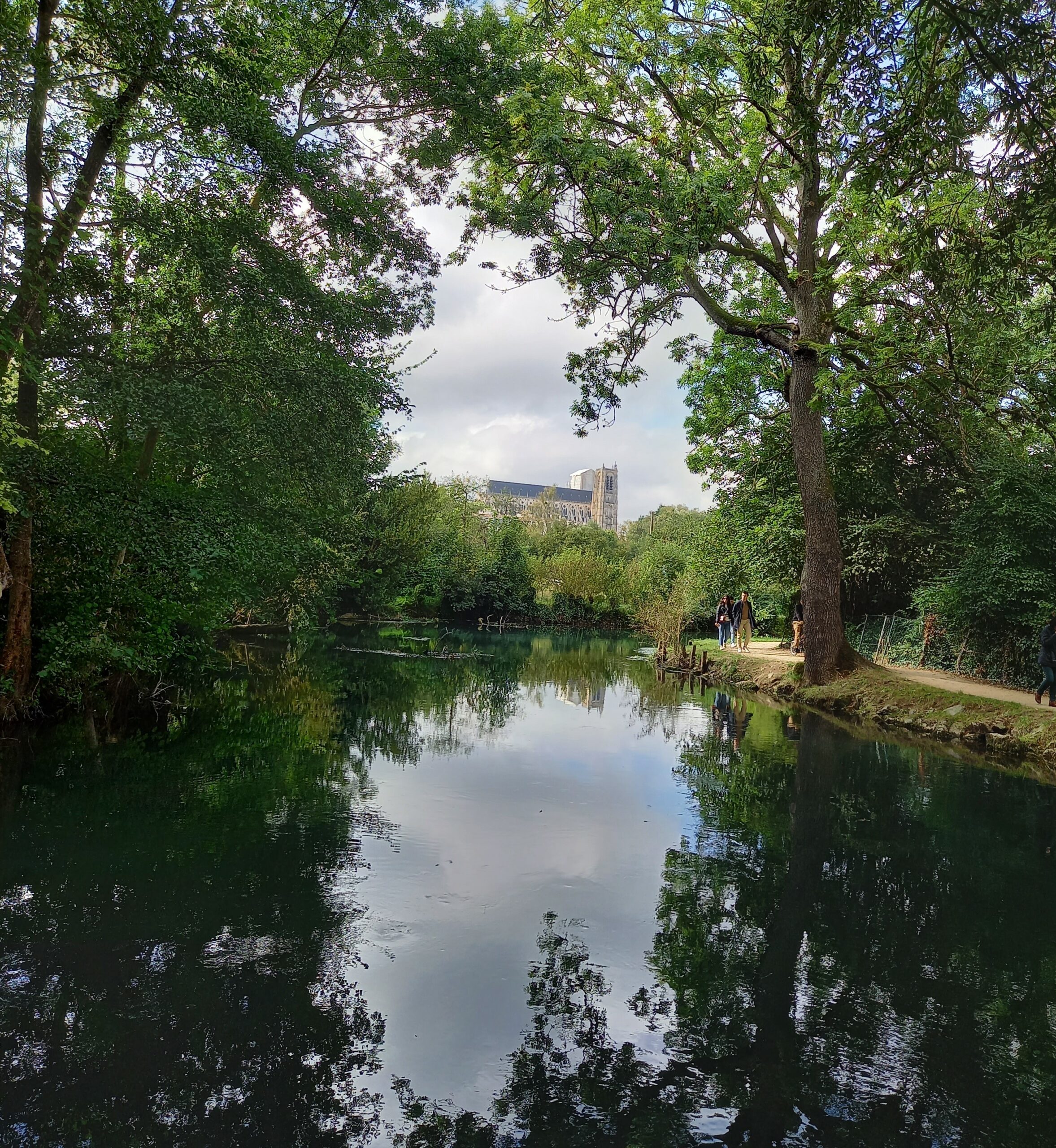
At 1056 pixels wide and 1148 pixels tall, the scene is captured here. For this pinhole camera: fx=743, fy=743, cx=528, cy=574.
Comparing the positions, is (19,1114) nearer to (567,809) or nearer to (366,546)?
(567,809)

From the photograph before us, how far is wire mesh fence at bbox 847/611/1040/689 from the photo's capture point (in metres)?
15.5

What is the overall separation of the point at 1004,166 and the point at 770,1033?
6.16 metres

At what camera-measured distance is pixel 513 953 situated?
466 centimetres

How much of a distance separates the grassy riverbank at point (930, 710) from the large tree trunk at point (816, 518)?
75 centimetres

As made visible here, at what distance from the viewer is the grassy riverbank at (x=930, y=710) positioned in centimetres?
1140

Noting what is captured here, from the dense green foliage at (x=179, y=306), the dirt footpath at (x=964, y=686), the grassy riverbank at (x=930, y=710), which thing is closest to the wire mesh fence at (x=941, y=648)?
the dirt footpath at (x=964, y=686)

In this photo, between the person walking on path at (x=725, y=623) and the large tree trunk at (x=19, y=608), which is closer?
the large tree trunk at (x=19, y=608)

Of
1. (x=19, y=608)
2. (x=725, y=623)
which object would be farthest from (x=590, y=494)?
(x=19, y=608)

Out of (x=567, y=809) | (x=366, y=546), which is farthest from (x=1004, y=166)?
(x=366, y=546)

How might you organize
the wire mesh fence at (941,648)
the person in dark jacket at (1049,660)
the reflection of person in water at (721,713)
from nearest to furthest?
1. the person in dark jacket at (1049,660)
2. the reflection of person in water at (721,713)
3. the wire mesh fence at (941,648)

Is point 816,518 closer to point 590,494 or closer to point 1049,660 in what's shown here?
point 1049,660

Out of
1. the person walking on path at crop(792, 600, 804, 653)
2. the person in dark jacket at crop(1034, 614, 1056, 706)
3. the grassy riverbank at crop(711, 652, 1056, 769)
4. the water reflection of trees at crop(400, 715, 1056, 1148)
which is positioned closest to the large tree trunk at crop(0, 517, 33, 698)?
the water reflection of trees at crop(400, 715, 1056, 1148)

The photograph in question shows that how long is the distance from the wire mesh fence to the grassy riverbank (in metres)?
2.63

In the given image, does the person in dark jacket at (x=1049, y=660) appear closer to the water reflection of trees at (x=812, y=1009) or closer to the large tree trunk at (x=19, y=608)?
the water reflection of trees at (x=812, y=1009)
